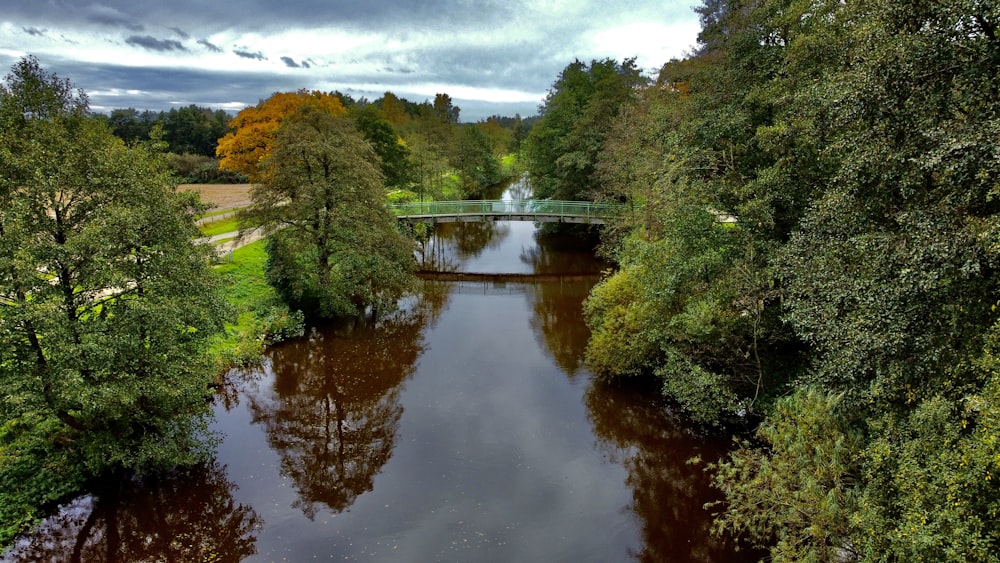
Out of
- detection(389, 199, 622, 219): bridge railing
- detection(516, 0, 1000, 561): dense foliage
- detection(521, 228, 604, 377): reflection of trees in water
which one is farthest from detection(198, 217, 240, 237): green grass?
detection(516, 0, 1000, 561): dense foliage

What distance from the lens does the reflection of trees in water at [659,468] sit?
12391mm

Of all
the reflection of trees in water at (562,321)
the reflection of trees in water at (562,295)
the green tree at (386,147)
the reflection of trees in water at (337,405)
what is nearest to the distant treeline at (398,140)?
the green tree at (386,147)

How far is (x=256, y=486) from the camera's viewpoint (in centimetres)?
1437

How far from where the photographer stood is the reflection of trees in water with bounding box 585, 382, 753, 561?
1239cm

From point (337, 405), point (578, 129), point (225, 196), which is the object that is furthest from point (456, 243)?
point (337, 405)

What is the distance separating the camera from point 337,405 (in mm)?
18812

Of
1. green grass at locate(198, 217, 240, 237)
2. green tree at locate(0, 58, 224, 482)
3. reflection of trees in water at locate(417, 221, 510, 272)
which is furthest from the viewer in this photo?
reflection of trees in water at locate(417, 221, 510, 272)

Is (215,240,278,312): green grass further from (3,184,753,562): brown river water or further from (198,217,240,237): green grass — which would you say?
(3,184,753,562): brown river water

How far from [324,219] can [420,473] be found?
14175 mm

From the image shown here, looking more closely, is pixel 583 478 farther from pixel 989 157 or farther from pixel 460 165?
pixel 460 165

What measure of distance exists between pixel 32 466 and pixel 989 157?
20.7 m

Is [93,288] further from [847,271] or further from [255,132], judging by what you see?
[255,132]

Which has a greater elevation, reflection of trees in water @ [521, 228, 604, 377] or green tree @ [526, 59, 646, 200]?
green tree @ [526, 59, 646, 200]

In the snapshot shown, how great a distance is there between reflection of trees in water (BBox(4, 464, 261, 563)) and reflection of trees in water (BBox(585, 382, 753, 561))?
31.3 ft
